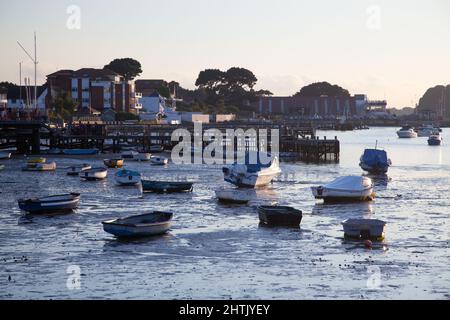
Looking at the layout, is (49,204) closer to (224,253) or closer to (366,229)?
(224,253)

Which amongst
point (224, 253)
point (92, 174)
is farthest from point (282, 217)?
point (92, 174)

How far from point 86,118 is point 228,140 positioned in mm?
26745

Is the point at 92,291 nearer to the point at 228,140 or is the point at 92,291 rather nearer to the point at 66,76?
the point at 228,140

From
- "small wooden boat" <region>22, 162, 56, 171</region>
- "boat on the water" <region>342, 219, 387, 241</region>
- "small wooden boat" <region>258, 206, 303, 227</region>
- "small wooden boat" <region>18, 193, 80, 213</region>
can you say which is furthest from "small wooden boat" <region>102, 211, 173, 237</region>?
"small wooden boat" <region>22, 162, 56, 171</region>

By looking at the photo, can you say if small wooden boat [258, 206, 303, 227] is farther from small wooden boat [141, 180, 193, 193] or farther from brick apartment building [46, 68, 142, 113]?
brick apartment building [46, 68, 142, 113]

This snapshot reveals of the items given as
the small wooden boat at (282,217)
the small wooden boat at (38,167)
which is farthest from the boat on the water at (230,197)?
the small wooden boat at (38,167)

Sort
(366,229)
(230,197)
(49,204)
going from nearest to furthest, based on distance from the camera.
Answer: (366,229)
(49,204)
(230,197)

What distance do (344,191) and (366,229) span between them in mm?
17407

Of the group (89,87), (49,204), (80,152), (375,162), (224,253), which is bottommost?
(224,253)

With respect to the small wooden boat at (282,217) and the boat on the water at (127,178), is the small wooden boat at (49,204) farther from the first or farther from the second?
the boat on the water at (127,178)

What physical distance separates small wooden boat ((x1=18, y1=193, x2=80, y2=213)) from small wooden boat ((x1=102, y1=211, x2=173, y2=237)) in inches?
413

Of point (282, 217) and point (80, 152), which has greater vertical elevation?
point (80, 152)

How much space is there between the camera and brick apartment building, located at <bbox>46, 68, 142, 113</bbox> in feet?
598

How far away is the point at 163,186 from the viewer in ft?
224
